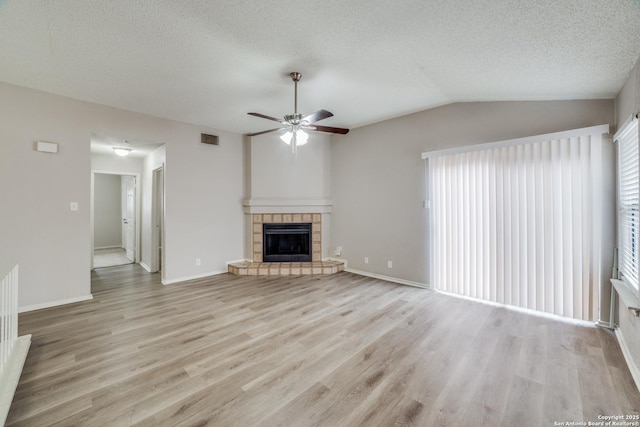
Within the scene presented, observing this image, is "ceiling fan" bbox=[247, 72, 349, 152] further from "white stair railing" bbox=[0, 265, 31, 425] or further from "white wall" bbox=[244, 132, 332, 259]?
"white stair railing" bbox=[0, 265, 31, 425]

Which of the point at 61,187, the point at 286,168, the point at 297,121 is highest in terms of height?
the point at 297,121

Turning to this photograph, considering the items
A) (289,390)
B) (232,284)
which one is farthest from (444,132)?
(232,284)

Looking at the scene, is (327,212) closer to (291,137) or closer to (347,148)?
(347,148)

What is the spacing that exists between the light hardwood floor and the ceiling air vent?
2.88m

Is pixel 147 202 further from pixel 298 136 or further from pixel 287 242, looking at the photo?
pixel 298 136

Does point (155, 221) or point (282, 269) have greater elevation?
point (155, 221)

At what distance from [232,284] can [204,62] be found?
3.19 meters

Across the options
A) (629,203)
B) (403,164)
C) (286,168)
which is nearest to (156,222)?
(286,168)

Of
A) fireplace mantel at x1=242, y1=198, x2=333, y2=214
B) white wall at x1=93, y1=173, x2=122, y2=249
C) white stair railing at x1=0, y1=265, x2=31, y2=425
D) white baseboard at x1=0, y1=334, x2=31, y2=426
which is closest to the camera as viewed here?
white baseboard at x1=0, y1=334, x2=31, y2=426

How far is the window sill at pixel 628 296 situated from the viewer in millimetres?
1873

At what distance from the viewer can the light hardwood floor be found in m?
1.58

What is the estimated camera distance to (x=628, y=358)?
2.07m

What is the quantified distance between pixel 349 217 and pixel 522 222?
2.71m

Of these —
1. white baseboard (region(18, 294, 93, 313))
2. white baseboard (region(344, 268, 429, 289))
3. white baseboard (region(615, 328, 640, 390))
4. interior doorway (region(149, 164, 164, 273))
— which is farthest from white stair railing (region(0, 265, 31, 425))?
white baseboard (region(344, 268, 429, 289))
